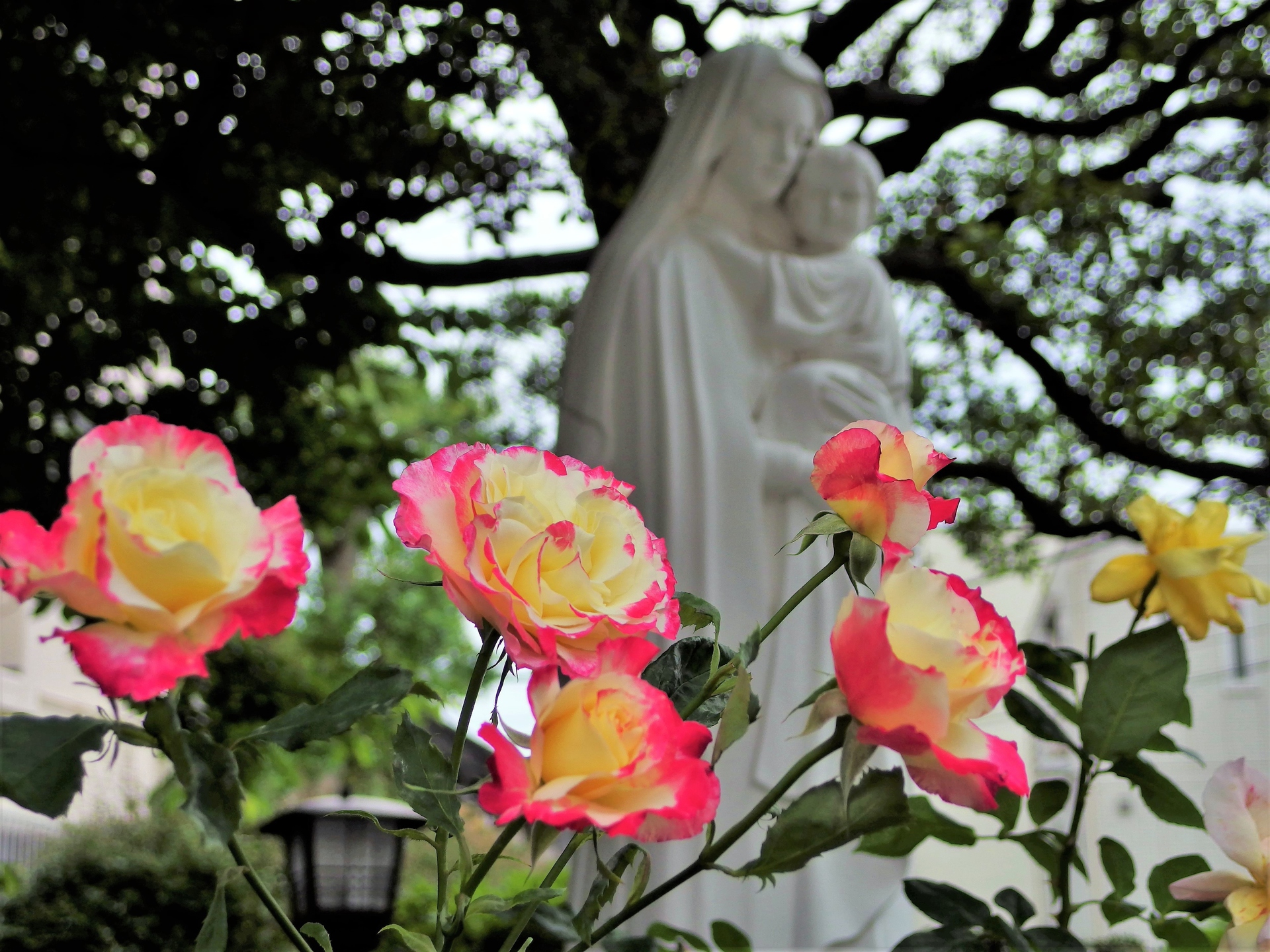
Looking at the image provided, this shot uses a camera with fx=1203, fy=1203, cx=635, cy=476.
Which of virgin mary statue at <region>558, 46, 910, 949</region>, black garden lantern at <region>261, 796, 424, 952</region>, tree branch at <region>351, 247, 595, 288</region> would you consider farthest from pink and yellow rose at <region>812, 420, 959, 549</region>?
tree branch at <region>351, 247, 595, 288</region>

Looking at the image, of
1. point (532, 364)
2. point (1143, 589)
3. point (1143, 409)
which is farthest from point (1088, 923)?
point (1143, 589)

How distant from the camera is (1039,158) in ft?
14.8

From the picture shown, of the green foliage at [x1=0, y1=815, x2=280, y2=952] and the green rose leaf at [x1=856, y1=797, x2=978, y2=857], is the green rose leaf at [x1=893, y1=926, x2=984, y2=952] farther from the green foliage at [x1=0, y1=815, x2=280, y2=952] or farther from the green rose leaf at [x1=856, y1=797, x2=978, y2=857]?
the green foliage at [x1=0, y1=815, x2=280, y2=952]

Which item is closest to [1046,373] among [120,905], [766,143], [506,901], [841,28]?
[841,28]

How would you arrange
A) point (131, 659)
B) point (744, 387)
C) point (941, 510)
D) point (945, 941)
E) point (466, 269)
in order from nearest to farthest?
1. point (131, 659)
2. point (941, 510)
3. point (945, 941)
4. point (744, 387)
5. point (466, 269)

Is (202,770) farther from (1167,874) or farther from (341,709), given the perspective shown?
(1167,874)

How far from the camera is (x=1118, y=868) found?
2.04 ft

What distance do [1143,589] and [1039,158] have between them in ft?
13.9

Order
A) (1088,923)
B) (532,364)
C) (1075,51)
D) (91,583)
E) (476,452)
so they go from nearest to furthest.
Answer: (91,583), (476,452), (1075,51), (532,364), (1088,923)

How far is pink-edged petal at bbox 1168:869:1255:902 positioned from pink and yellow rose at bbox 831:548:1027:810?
7.9 inches

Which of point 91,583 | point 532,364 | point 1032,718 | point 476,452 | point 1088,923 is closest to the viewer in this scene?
point 91,583

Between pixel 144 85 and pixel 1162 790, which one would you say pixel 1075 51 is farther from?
pixel 1162 790

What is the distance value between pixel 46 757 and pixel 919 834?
48 centimetres

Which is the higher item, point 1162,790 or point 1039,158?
point 1039,158
